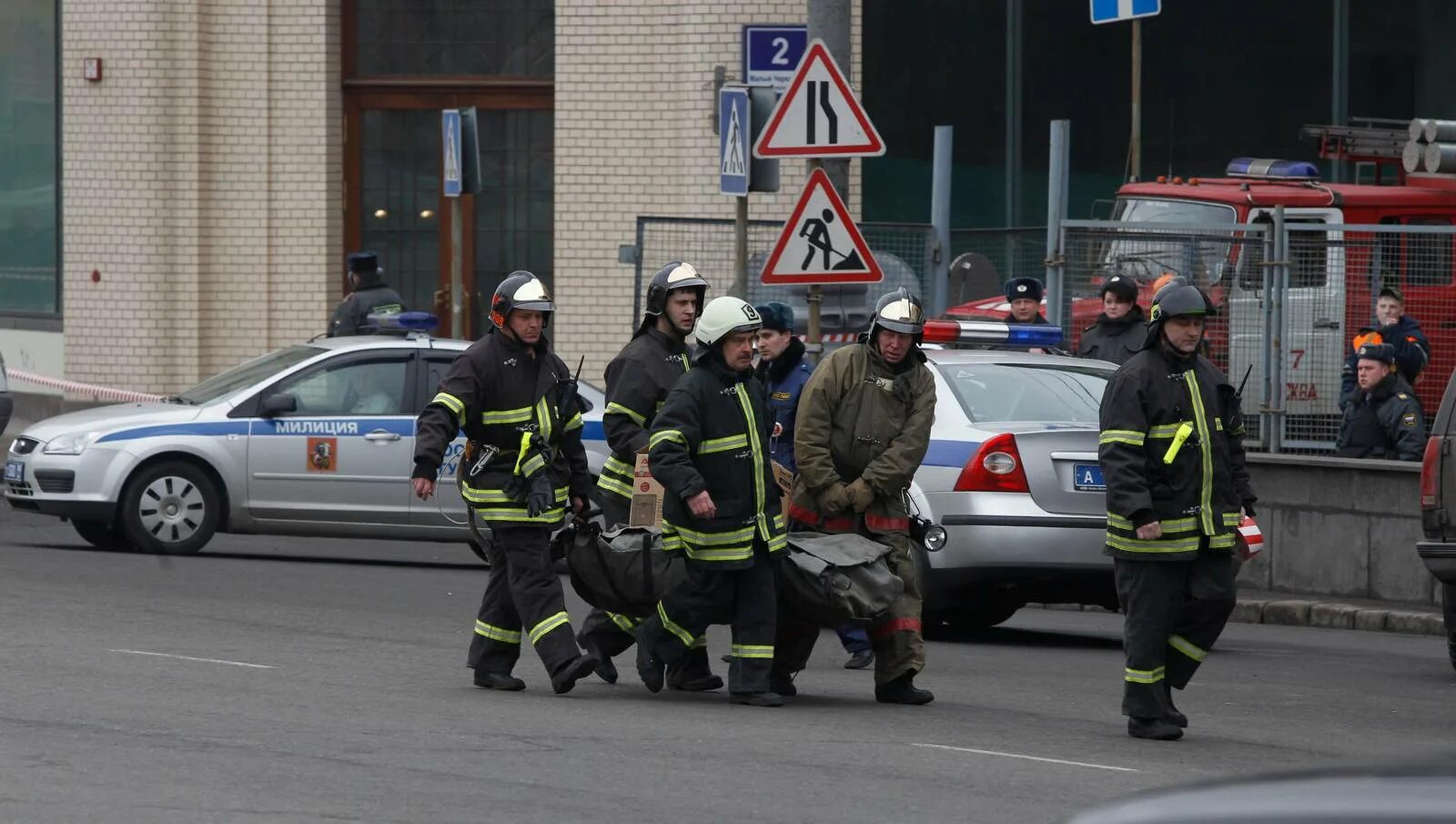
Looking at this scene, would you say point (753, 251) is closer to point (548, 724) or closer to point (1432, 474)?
point (1432, 474)

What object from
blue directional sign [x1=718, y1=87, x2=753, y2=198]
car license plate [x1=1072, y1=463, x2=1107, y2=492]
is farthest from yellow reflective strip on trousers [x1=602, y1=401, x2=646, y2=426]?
blue directional sign [x1=718, y1=87, x2=753, y2=198]

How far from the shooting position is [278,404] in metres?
14.5

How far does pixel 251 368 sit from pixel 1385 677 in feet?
24.6

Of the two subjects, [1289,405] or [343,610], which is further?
[1289,405]

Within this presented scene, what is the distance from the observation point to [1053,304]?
15.8 m

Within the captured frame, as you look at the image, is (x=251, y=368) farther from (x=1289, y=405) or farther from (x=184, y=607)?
(x=1289, y=405)

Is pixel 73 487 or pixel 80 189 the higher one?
pixel 80 189

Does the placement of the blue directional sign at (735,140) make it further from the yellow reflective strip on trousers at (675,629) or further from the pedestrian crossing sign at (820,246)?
the yellow reflective strip on trousers at (675,629)

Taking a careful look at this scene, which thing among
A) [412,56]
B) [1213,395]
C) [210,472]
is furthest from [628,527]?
[412,56]

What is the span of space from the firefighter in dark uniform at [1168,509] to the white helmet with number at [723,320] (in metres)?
1.40

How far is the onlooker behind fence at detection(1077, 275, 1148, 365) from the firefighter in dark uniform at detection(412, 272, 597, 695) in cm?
499

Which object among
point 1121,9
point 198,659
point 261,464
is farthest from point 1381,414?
point 198,659

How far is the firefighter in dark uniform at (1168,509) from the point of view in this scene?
8.55 metres

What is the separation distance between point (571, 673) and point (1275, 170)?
9559mm
